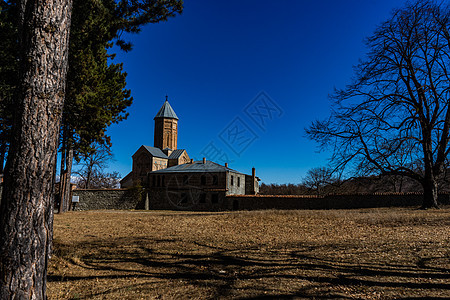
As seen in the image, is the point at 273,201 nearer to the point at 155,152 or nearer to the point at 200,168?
the point at 200,168

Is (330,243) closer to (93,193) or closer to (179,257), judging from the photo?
(179,257)

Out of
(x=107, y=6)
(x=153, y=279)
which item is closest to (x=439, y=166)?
(x=153, y=279)

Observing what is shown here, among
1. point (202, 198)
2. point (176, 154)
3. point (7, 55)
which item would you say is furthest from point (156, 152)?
point (7, 55)

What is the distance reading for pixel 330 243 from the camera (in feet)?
25.4

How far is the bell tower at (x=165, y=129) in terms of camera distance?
57.1 metres

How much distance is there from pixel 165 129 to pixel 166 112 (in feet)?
11.7

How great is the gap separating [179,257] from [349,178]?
963cm

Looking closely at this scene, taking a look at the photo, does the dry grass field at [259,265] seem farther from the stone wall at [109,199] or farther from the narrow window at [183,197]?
the narrow window at [183,197]

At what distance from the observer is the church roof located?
57.8 metres

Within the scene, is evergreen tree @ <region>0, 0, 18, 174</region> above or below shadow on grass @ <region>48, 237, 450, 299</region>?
above

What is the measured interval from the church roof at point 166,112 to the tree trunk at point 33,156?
55.0 meters

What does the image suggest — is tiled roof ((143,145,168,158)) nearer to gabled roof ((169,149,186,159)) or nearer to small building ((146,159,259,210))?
gabled roof ((169,149,186,159))

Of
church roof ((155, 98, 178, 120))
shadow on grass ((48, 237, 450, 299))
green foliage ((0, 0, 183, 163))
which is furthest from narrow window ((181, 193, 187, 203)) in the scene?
church roof ((155, 98, 178, 120))

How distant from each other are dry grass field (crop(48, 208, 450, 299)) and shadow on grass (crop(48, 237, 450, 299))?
2 centimetres
